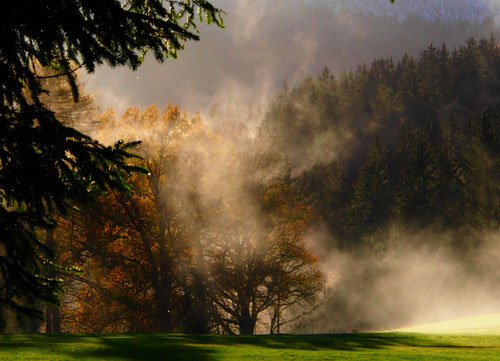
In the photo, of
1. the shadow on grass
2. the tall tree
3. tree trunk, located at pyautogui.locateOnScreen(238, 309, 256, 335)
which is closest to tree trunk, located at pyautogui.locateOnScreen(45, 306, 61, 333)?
the shadow on grass

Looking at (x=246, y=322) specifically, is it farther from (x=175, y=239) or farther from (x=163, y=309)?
(x=175, y=239)

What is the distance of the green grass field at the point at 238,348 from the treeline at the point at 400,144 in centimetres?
3785

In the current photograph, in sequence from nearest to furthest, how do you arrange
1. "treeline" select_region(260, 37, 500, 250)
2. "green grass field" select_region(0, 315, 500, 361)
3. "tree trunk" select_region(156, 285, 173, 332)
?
"green grass field" select_region(0, 315, 500, 361) < "tree trunk" select_region(156, 285, 173, 332) < "treeline" select_region(260, 37, 500, 250)

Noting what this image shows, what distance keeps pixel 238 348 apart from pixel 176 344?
2.03m

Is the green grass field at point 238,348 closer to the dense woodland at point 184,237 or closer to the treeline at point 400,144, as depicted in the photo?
the dense woodland at point 184,237

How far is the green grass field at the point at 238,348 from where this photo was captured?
44.7 feet

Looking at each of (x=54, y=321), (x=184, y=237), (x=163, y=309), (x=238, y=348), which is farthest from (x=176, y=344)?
(x=54, y=321)

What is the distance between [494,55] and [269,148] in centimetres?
14295

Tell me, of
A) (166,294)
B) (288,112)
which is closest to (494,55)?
(288,112)

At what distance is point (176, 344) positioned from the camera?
15977 mm

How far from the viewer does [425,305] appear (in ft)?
217

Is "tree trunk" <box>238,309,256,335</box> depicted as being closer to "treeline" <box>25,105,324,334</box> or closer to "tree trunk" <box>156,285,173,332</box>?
"treeline" <box>25,105,324,334</box>

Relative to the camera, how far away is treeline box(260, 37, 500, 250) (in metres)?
71.2

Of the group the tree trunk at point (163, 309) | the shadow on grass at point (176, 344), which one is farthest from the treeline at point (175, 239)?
the shadow on grass at point (176, 344)
